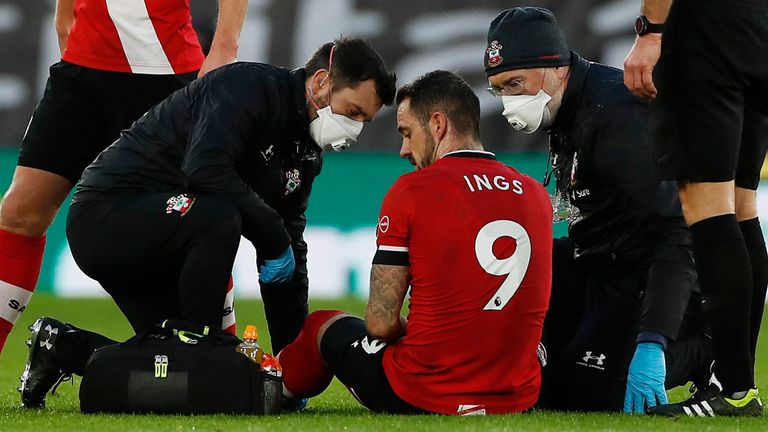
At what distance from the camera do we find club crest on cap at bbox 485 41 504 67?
4391mm

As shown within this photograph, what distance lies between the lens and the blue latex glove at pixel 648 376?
3.95m

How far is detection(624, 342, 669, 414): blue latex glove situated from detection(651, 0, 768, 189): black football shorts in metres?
0.57

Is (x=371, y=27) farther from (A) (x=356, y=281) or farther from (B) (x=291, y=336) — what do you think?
(B) (x=291, y=336)

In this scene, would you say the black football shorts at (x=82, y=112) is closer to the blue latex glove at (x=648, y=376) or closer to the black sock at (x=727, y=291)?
the blue latex glove at (x=648, y=376)

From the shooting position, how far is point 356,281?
8344mm

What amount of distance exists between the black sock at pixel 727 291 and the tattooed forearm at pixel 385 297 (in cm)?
82

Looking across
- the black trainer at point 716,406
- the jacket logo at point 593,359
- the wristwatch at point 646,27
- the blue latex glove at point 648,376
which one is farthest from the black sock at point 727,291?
the jacket logo at point 593,359

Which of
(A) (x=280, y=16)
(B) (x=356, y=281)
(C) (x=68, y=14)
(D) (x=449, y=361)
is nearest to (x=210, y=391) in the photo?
(D) (x=449, y=361)

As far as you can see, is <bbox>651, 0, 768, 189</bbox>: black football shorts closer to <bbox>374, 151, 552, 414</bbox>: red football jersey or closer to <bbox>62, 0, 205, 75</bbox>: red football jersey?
<bbox>374, 151, 552, 414</bbox>: red football jersey

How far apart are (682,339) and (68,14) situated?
2620mm

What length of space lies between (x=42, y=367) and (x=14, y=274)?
578 mm

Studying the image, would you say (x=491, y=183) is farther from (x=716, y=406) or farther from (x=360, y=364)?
(x=716, y=406)

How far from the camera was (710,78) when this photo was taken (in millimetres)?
3570

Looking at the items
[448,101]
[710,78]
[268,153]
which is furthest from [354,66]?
[710,78]
